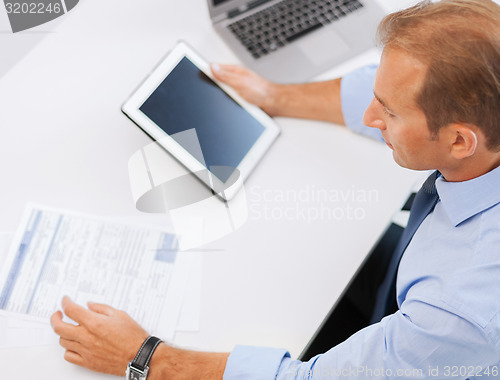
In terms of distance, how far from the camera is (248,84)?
1.11 m

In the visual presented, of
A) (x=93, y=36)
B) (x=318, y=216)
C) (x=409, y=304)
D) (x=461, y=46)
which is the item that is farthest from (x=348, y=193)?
(x=93, y=36)

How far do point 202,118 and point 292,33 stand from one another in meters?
0.34

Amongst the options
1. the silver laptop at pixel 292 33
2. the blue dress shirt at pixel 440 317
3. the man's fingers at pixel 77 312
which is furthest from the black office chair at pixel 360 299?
the man's fingers at pixel 77 312

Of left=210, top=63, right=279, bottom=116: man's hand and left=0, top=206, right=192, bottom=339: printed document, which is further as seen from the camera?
left=210, top=63, right=279, bottom=116: man's hand

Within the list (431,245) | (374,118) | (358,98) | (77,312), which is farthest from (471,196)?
(77,312)

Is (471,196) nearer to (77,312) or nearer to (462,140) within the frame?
(462,140)

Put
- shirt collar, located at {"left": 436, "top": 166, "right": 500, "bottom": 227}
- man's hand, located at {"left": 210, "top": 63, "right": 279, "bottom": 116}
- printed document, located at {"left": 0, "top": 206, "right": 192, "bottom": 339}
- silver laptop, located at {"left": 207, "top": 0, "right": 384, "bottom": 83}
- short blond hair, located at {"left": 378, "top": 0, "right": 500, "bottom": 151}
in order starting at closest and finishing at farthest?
short blond hair, located at {"left": 378, "top": 0, "right": 500, "bottom": 151} → shirt collar, located at {"left": 436, "top": 166, "right": 500, "bottom": 227} → printed document, located at {"left": 0, "top": 206, "right": 192, "bottom": 339} → man's hand, located at {"left": 210, "top": 63, "right": 279, "bottom": 116} → silver laptop, located at {"left": 207, "top": 0, "right": 384, "bottom": 83}

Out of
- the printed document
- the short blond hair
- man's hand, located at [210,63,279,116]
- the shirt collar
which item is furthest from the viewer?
man's hand, located at [210,63,279,116]

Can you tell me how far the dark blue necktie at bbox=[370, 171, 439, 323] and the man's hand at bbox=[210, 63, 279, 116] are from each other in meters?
0.37

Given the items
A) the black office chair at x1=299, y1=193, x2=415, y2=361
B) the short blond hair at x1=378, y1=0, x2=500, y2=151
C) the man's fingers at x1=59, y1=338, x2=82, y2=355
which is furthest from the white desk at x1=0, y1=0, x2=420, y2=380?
the short blond hair at x1=378, y1=0, x2=500, y2=151

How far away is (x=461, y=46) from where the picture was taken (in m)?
0.71

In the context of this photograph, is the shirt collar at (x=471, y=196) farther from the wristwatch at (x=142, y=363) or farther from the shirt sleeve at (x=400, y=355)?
the wristwatch at (x=142, y=363)

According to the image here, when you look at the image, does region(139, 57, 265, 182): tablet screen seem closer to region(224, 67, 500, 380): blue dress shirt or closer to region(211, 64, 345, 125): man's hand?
region(211, 64, 345, 125): man's hand

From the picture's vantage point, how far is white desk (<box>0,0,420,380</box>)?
3.11ft
